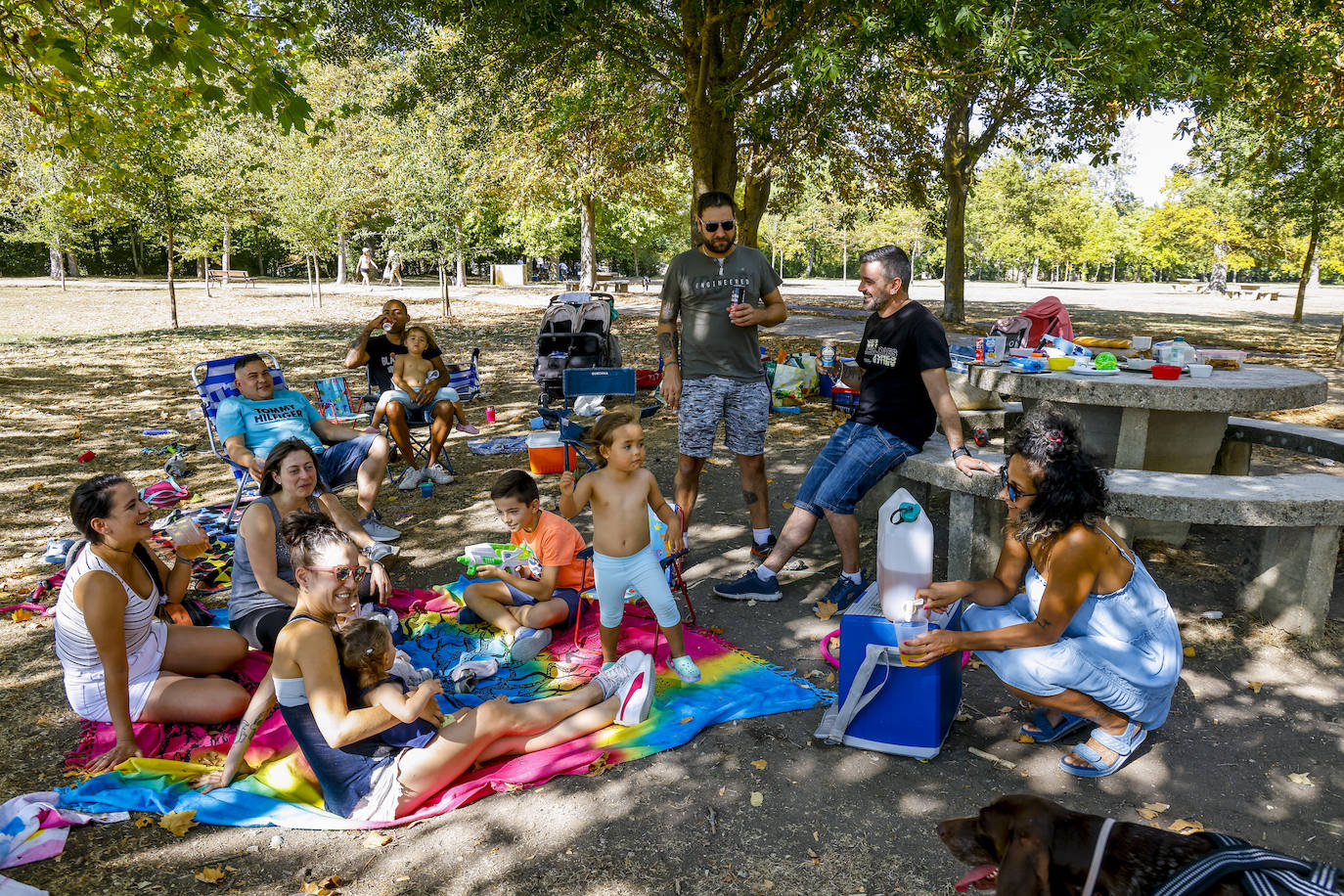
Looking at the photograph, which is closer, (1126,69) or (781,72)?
(1126,69)

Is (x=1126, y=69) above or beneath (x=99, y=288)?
above

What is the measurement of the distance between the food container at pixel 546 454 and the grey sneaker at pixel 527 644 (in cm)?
297

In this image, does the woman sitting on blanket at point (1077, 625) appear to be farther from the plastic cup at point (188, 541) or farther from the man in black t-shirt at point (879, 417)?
the plastic cup at point (188, 541)

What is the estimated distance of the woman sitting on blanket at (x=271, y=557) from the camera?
3.84 metres

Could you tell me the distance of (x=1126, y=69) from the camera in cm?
663

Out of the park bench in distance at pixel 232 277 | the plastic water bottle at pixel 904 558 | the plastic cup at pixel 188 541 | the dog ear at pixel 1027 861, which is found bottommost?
the plastic cup at pixel 188 541

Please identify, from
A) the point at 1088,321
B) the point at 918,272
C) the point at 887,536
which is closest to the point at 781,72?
the point at 887,536

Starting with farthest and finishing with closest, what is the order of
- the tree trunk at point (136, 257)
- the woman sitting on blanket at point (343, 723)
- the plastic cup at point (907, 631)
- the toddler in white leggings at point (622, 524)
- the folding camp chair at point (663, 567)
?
the tree trunk at point (136, 257), the folding camp chair at point (663, 567), the toddler in white leggings at point (622, 524), the plastic cup at point (907, 631), the woman sitting on blanket at point (343, 723)

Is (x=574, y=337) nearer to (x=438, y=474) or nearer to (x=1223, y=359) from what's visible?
(x=438, y=474)

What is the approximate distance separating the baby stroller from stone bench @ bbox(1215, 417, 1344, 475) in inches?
261

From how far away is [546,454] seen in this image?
23.3 ft

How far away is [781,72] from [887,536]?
8.49m

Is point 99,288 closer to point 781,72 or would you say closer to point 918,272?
point 781,72

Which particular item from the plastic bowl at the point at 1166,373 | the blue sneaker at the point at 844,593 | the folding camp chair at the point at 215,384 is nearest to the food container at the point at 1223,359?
the plastic bowl at the point at 1166,373
